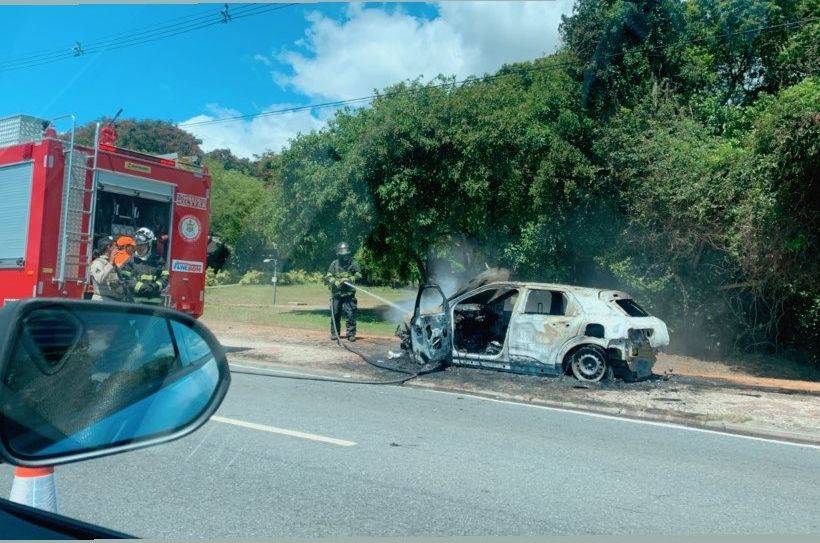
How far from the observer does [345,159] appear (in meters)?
20.6

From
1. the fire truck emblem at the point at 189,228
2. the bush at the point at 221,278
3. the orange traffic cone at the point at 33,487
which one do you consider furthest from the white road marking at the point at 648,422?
the bush at the point at 221,278

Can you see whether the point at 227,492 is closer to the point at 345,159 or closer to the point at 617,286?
the point at 617,286

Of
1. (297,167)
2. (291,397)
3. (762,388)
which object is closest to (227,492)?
(291,397)

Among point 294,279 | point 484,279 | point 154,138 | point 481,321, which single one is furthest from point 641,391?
point 294,279

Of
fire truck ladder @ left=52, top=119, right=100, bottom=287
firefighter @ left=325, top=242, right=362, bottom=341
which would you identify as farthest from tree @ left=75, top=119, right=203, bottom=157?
firefighter @ left=325, top=242, right=362, bottom=341

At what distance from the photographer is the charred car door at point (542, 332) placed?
35.2ft

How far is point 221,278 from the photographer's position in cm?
3656

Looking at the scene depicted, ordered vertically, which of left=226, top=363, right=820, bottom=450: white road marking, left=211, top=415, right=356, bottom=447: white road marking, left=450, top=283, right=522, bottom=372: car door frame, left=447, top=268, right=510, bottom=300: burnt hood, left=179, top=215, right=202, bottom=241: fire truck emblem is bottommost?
left=211, top=415, right=356, bottom=447: white road marking

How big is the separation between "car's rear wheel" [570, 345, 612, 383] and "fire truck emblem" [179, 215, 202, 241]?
635cm

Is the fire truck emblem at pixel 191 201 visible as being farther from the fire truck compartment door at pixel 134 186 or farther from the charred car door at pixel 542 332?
the charred car door at pixel 542 332

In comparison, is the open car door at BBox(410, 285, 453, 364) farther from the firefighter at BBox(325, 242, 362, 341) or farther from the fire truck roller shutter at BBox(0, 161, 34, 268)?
the fire truck roller shutter at BBox(0, 161, 34, 268)

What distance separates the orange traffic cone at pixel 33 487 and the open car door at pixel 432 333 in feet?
28.5

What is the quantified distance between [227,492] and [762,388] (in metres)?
9.86

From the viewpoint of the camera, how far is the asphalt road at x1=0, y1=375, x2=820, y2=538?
4.68 meters
